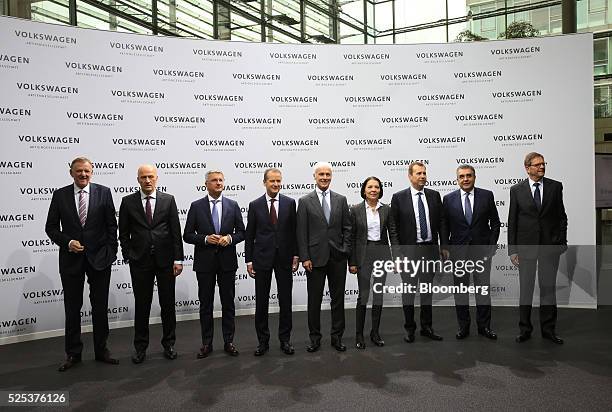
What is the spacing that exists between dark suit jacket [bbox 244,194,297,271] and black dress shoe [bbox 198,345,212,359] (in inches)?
30.7

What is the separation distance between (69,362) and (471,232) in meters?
3.57

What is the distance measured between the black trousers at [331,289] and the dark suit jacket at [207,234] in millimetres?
707

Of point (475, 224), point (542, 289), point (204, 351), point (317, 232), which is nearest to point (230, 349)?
point (204, 351)

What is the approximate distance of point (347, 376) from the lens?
382 cm

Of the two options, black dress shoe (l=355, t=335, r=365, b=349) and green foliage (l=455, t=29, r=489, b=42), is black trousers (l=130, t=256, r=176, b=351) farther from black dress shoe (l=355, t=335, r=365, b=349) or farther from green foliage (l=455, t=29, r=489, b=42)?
Result: green foliage (l=455, t=29, r=489, b=42)

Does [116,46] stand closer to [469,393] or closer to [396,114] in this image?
[396,114]

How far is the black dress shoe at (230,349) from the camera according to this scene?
443 cm

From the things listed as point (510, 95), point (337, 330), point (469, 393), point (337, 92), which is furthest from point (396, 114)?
point (469, 393)

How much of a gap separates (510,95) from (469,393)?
405 centimetres

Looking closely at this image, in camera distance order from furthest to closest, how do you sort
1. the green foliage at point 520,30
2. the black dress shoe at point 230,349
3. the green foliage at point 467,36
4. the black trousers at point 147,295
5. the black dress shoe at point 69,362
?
1. the green foliage at point 467,36
2. the green foliage at point 520,30
3. the black dress shoe at point 230,349
4. the black trousers at point 147,295
5. the black dress shoe at point 69,362

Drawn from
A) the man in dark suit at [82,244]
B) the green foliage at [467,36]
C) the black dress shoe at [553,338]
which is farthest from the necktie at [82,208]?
the green foliage at [467,36]

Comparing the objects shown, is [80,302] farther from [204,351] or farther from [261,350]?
[261,350]

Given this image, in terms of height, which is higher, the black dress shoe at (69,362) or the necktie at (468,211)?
the necktie at (468,211)

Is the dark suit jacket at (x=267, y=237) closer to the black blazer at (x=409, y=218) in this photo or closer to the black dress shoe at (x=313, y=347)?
the black dress shoe at (x=313, y=347)
